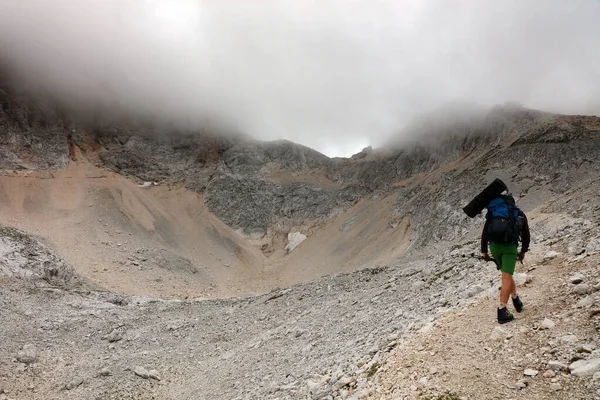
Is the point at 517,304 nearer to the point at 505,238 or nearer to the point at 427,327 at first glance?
the point at 505,238

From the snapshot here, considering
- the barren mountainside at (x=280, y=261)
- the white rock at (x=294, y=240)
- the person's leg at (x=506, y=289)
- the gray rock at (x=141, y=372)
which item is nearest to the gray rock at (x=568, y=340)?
the barren mountainside at (x=280, y=261)

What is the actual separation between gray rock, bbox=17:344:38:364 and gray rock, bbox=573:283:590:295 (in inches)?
928

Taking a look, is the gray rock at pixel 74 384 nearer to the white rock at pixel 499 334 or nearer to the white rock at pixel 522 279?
the white rock at pixel 499 334

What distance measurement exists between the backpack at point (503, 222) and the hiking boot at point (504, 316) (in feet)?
4.49

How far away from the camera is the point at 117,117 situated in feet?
291

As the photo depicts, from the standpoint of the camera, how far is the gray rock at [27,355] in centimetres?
1999

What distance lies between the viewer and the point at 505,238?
8000mm

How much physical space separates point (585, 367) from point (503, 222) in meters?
3.13

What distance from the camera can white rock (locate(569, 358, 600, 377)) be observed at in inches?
217

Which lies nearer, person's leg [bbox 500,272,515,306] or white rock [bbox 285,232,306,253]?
person's leg [bbox 500,272,515,306]

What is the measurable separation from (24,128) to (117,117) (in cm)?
1962

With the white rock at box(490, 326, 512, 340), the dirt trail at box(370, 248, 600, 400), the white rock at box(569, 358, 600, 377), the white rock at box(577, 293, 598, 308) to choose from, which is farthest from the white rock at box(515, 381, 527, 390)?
the white rock at box(577, 293, 598, 308)

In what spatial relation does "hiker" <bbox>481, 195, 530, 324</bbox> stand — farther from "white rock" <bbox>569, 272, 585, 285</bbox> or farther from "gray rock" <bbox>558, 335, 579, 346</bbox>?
"gray rock" <bbox>558, 335, 579, 346</bbox>

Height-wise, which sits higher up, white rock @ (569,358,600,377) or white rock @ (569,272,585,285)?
white rock @ (569,272,585,285)
